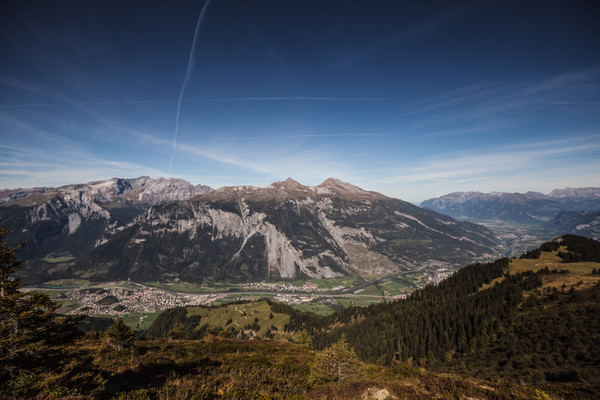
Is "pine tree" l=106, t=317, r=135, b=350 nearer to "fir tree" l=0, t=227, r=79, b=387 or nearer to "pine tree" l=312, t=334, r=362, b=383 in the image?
"fir tree" l=0, t=227, r=79, b=387

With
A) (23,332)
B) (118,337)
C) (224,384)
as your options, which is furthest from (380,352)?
(23,332)

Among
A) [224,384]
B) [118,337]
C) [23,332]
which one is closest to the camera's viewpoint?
[23,332]

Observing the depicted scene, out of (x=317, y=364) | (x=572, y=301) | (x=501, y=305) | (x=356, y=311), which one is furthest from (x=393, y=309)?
(x=317, y=364)

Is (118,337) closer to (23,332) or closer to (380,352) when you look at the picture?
(23,332)

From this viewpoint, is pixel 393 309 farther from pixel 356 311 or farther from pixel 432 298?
pixel 356 311

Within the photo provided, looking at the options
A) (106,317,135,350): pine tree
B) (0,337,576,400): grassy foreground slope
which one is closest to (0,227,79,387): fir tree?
(0,337,576,400): grassy foreground slope

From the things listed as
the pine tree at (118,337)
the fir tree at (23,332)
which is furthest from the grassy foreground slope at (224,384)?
the pine tree at (118,337)

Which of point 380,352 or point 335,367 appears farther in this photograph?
point 380,352

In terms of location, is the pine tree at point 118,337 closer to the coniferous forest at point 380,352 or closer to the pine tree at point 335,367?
the coniferous forest at point 380,352
